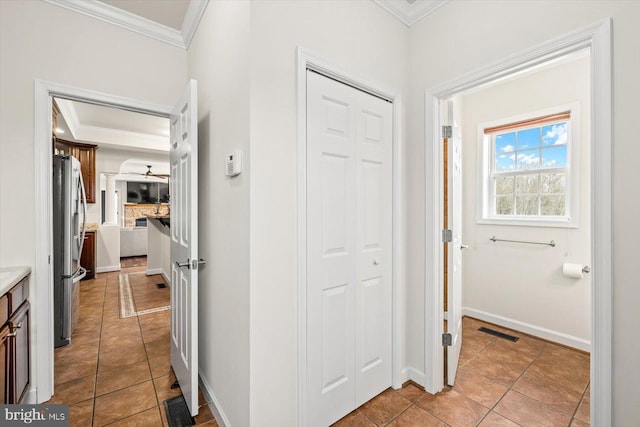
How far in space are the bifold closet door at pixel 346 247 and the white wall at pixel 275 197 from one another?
4.8 inches

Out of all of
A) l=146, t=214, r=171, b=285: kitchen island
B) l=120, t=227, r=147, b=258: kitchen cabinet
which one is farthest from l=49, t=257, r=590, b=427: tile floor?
l=120, t=227, r=147, b=258: kitchen cabinet

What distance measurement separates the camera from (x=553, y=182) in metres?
2.87

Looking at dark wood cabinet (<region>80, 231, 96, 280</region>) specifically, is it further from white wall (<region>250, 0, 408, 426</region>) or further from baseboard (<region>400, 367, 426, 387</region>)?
baseboard (<region>400, 367, 426, 387</region>)

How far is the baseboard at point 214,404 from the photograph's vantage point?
5.33 feet

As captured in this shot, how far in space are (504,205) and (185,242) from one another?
10.7ft

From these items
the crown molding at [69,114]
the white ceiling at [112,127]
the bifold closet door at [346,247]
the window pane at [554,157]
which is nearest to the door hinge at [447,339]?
the bifold closet door at [346,247]

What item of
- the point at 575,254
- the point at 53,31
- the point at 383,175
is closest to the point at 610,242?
the point at 383,175

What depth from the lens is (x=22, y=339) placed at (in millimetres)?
1666

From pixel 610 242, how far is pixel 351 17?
1.80 metres

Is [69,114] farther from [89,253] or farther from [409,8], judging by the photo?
[409,8]

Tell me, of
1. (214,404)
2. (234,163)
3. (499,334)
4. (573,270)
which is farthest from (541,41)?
(214,404)

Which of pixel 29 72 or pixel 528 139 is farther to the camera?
pixel 528 139

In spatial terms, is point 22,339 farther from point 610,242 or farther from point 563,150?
point 563,150

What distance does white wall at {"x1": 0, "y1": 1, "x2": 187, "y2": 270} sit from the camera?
179 cm
